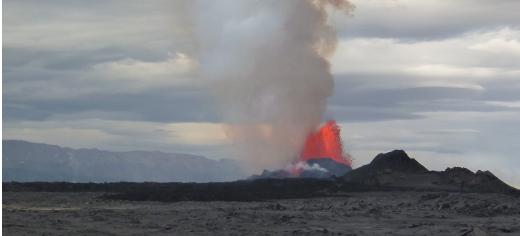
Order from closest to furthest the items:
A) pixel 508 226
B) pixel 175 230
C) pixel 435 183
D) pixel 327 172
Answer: pixel 175 230 → pixel 508 226 → pixel 435 183 → pixel 327 172

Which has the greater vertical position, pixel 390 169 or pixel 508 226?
pixel 390 169

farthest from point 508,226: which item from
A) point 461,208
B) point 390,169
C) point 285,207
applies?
point 390,169

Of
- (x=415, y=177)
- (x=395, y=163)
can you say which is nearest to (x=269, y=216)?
(x=415, y=177)

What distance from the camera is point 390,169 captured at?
14825 cm

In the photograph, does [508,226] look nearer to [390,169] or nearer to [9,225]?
[9,225]

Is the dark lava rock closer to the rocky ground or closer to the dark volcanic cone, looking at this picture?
the dark volcanic cone

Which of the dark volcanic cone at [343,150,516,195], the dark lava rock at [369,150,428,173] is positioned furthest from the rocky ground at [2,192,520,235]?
the dark lava rock at [369,150,428,173]

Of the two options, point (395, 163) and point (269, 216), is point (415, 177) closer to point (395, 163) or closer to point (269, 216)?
point (395, 163)

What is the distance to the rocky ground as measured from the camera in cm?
6166

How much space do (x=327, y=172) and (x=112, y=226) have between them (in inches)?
4622

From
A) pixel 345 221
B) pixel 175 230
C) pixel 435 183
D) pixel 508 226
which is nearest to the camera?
pixel 175 230

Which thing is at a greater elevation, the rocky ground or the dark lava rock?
the dark lava rock

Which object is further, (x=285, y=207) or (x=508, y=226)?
(x=285, y=207)

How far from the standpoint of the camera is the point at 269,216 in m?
76.4
